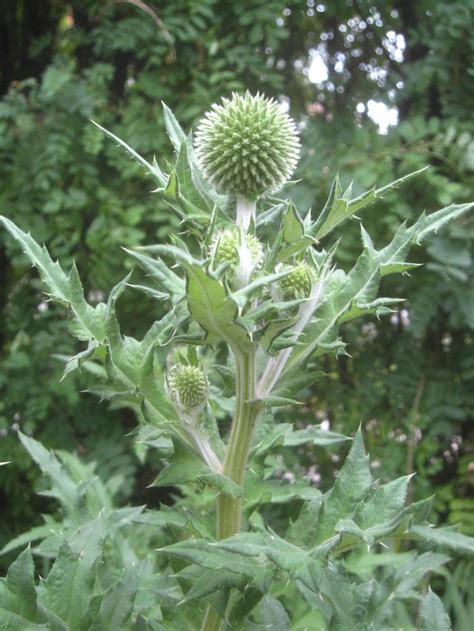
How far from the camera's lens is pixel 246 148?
117 centimetres

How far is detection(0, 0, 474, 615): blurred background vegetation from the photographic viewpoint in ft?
8.27

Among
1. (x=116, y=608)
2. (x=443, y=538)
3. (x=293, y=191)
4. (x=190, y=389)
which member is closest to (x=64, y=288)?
(x=190, y=389)

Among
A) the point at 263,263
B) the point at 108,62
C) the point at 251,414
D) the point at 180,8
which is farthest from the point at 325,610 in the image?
the point at 108,62

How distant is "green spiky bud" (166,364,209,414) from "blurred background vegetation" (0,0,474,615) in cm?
142

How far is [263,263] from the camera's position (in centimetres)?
106

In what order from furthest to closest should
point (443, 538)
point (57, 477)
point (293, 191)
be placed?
point (293, 191)
point (57, 477)
point (443, 538)

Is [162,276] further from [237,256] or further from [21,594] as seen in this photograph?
[21,594]

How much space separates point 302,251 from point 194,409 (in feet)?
0.93

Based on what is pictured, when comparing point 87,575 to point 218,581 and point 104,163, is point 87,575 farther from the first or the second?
point 104,163

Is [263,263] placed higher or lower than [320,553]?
higher

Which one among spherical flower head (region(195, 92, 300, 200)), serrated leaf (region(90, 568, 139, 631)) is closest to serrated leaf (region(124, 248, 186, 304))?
spherical flower head (region(195, 92, 300, 200))

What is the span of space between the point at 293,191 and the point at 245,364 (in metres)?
1.51

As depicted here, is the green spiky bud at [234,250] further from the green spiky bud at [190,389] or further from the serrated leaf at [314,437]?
the serrated leaf at [314,437]

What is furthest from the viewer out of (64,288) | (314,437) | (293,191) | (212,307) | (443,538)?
→ (293,191)
